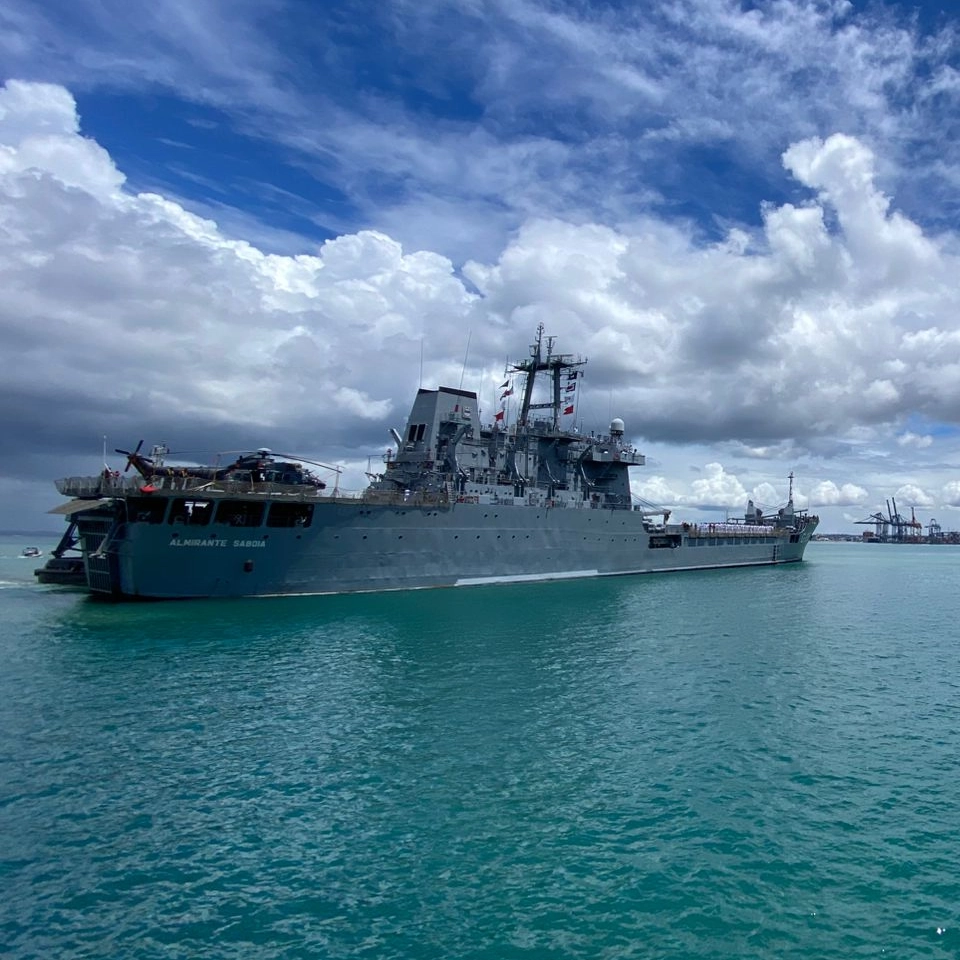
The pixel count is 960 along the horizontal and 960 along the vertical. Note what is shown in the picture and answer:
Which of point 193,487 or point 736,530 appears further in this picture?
point 736,530

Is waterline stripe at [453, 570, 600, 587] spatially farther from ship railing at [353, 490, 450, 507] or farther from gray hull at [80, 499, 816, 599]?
ship railing at [353, 490, 450, 507]

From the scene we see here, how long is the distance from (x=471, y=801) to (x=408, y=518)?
3003cm

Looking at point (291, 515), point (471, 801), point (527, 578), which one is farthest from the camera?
point (527, 578)

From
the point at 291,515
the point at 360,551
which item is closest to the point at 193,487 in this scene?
the point at 291,515

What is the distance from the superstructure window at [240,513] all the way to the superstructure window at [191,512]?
600mm

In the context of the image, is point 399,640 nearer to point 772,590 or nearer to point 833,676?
point 833,676

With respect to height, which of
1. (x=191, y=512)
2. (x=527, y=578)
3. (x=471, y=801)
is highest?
(x=191, y=512)

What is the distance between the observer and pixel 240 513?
37188mm

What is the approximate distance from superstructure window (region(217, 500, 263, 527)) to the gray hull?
57 cm

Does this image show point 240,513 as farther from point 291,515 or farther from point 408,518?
point 408,518

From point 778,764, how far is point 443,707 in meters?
8.46

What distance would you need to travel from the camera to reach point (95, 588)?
38875mm

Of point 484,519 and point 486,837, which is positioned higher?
point 484,519

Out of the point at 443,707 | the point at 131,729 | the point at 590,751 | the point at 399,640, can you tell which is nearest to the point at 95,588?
the point at 399,640
